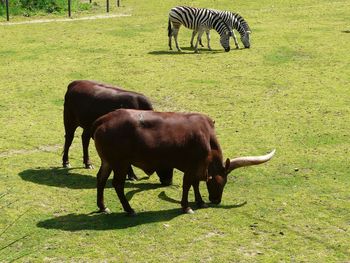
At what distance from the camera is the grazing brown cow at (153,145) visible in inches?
338

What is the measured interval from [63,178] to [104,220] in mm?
1927

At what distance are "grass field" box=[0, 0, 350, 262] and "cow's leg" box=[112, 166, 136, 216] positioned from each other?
13 cm

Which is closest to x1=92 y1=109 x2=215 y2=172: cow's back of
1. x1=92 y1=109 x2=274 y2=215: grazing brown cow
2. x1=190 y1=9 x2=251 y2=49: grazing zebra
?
x1=92 y1=109 x2=274 y2=215: grazing brown cow

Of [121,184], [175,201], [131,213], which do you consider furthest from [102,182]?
[175,201]

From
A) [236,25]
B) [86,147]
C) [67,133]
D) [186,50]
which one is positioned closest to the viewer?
[86,147]

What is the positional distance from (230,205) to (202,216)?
0.57m

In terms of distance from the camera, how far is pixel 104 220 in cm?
876

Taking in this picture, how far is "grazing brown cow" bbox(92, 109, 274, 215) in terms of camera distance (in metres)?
8.58

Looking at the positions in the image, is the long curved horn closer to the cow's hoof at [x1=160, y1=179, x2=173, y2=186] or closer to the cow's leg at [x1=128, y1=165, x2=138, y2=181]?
the cow's hoof at [x1=160, y1=179, x2=173, y2=186]

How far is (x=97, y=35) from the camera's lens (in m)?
22.5

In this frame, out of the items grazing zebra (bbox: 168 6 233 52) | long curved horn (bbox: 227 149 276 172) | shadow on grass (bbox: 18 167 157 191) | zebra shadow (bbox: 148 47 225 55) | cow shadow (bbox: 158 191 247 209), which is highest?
grazing zebra (bbox: 168 6 233 52)

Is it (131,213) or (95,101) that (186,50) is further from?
(131,213)

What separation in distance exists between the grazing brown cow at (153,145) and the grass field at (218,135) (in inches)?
Result: 19.7

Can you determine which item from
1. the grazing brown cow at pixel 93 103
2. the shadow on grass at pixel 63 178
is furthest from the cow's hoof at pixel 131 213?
the grazing brown cow at pixel 93 103
